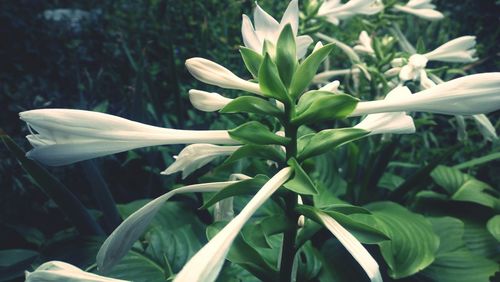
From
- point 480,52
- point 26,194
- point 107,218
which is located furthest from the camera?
point 480,52

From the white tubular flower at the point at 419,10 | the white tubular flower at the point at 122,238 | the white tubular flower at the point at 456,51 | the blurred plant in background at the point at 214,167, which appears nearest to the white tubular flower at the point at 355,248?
the blurred plant in background at the point at 214,167

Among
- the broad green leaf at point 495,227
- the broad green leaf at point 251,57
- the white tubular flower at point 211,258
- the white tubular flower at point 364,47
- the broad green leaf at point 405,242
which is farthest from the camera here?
the white tubular flower at point 364,47

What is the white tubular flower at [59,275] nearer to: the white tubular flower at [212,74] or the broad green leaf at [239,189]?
the broad green leaf at [239,189]

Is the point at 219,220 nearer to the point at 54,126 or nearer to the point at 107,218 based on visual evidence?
the point at 54,126

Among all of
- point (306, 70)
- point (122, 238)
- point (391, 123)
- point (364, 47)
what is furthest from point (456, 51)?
point (122, 238)

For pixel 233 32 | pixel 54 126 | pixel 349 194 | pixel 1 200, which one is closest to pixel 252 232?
pixel 54 126
